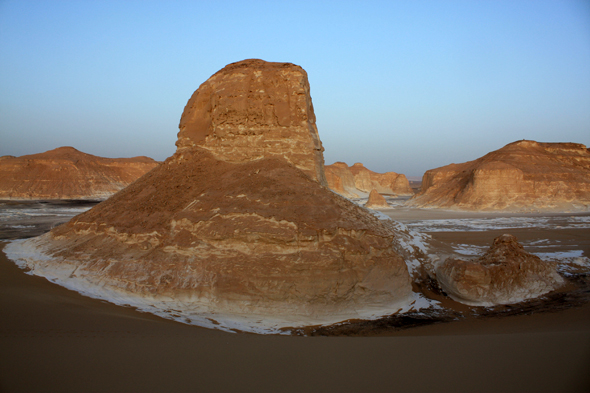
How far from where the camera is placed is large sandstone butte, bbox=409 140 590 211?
33719mm

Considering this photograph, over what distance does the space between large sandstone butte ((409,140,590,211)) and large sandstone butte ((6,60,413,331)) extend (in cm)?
3073

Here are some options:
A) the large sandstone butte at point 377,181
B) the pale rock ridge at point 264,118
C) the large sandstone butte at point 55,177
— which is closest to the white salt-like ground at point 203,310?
the pale rock ridge at point 264,118

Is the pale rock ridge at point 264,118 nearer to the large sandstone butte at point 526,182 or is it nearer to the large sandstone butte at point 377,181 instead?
the large sandstone butte at point 526,182

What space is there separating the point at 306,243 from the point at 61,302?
15.8 ft

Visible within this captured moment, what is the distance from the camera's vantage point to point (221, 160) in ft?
33.1

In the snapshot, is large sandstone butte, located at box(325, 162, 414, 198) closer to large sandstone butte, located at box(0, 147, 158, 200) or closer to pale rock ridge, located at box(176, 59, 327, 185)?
large sandstone butte, located at box(0, 147, 158, 200)

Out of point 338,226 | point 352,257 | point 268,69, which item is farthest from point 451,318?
point 268,69

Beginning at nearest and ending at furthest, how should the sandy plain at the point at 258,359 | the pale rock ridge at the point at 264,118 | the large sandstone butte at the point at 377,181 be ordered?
the sandy plain at the point at 258,359
the pale rock ridge at the point at 264,118
the large sandstone butte at the point at 377,181

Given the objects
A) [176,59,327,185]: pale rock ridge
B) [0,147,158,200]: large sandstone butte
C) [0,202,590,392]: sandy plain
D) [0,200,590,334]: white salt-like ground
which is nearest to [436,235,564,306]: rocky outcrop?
[0,200,590,334]: white salt-like ground

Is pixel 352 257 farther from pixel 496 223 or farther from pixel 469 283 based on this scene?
pixel 496 223

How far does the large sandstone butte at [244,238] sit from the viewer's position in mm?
6773

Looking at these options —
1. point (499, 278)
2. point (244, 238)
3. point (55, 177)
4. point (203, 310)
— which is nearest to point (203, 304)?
point (203, 310)

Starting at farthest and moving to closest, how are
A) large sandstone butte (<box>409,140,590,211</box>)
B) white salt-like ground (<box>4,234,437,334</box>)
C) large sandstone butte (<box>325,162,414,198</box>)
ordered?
large sandstone butte (<box>325,162,414,198</box>), large sandstone butte (<box>409,140,590,211</box>), white salt-like ground (<box>4,234,437,334</box>)

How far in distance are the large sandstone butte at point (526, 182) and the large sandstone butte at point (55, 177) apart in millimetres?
51835
